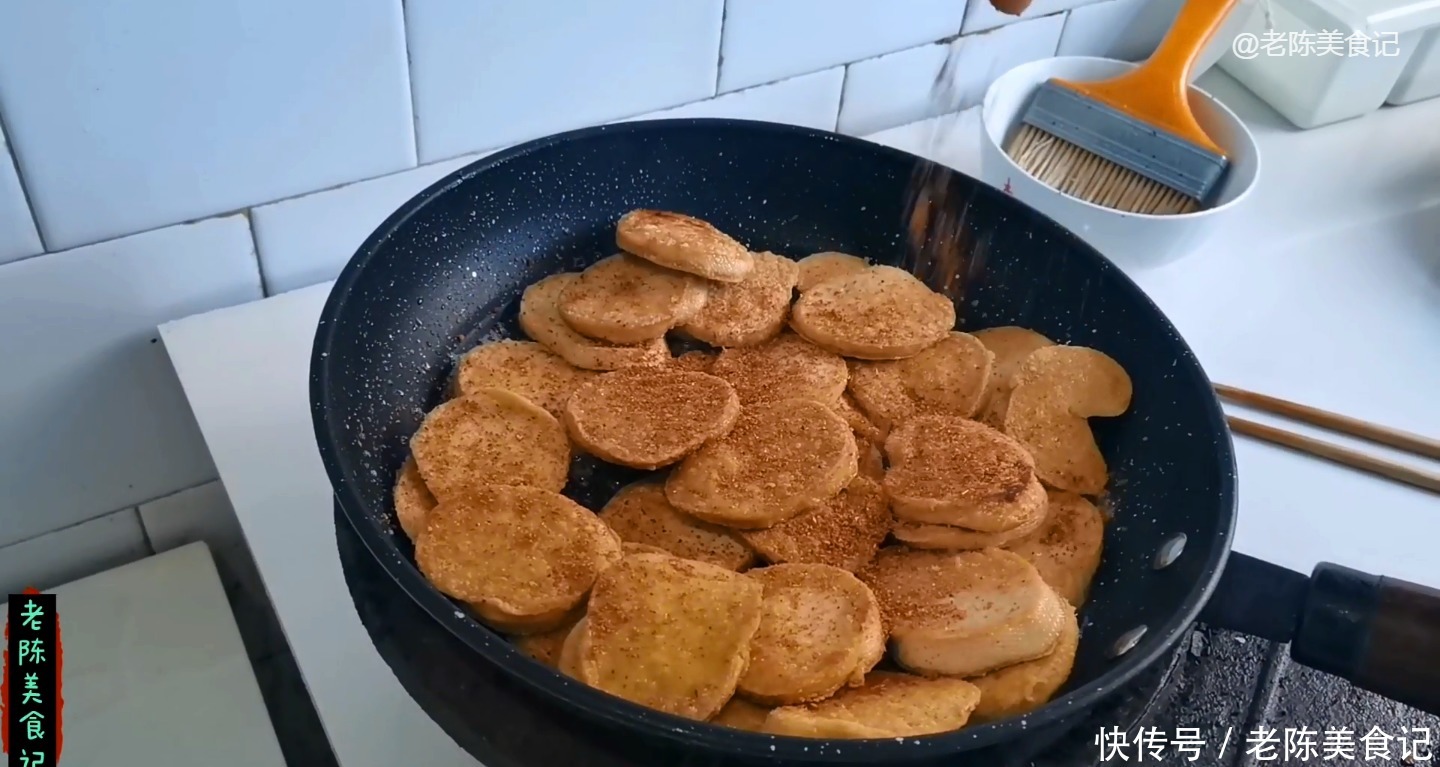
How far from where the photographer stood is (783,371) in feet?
2.43

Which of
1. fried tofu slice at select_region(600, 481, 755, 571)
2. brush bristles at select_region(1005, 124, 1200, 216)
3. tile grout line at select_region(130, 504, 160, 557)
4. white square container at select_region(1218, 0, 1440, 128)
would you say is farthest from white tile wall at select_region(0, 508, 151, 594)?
white square container at select_region(1218, 0, 1440, 128)

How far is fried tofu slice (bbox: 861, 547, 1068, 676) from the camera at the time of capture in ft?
1.88

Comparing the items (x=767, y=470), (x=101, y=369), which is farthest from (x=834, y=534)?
(x=101, y=369)

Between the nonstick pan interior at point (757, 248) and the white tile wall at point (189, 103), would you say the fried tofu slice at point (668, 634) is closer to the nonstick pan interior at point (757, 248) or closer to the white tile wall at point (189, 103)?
the nonstick pan interior at point (757, 248)

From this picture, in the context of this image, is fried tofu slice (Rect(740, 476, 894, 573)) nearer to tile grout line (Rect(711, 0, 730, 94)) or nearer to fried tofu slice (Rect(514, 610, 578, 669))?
fried tofu slice (Rect(514, 610, 578, 669))

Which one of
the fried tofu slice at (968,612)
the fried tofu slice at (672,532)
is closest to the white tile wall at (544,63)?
the fried tofu slice at (672,532)

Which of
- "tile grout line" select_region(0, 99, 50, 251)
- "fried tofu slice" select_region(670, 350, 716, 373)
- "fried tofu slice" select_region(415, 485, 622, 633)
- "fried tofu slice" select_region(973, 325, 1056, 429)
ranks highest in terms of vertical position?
"tile grout line" select_region(0, 99, 50, 251)

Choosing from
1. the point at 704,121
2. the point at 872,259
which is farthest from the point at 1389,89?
the point at 704,121

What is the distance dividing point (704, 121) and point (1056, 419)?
320 mm

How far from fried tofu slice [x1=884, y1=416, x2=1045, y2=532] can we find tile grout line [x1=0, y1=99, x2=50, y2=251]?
54 cm

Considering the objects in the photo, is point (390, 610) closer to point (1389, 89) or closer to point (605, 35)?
point (605, 35)

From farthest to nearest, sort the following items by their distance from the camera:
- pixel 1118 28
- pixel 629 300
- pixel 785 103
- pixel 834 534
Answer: pixel 1118 28
pixel 785 103
pixel 629 300
pixel 834 534

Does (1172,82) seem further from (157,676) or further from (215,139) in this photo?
(157,676)

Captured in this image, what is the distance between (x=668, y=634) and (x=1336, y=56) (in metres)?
0.91
